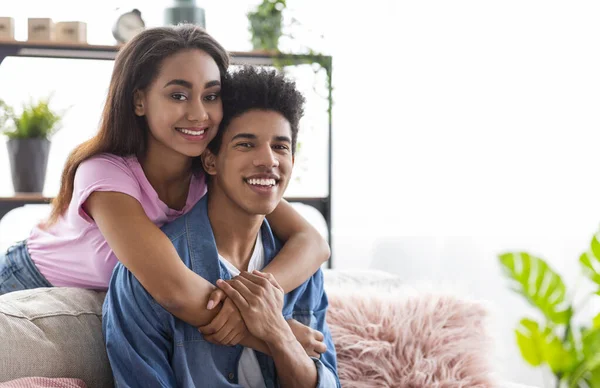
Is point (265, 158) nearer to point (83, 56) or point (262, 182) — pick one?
point (262, 182)

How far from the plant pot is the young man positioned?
4.96 feet

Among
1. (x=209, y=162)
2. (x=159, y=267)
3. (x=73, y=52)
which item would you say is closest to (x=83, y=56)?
(x=73, y=52)

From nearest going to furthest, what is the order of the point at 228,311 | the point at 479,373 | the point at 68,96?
1. the point at 228,311
2. the point at 479,373
3. the point at 68,96

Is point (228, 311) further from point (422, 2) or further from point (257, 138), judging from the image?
point (422, 2)

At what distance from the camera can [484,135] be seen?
3213mm

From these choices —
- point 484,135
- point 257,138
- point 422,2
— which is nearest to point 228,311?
point 257,138

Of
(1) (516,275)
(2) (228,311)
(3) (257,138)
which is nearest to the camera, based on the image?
(1) (516,275)

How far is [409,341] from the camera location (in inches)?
68.4

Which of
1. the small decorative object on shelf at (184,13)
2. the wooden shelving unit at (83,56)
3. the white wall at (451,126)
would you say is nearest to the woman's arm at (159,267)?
the wooden shelving unit at (83,56)

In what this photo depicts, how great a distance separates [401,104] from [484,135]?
39 cm

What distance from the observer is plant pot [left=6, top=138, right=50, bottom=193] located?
2912 millimetres

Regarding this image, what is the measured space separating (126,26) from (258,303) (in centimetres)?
191

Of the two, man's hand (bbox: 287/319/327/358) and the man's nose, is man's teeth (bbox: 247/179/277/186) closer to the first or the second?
the man's nose

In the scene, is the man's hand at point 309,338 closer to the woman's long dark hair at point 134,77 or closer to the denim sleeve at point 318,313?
the denim sleeve at point 318,313
